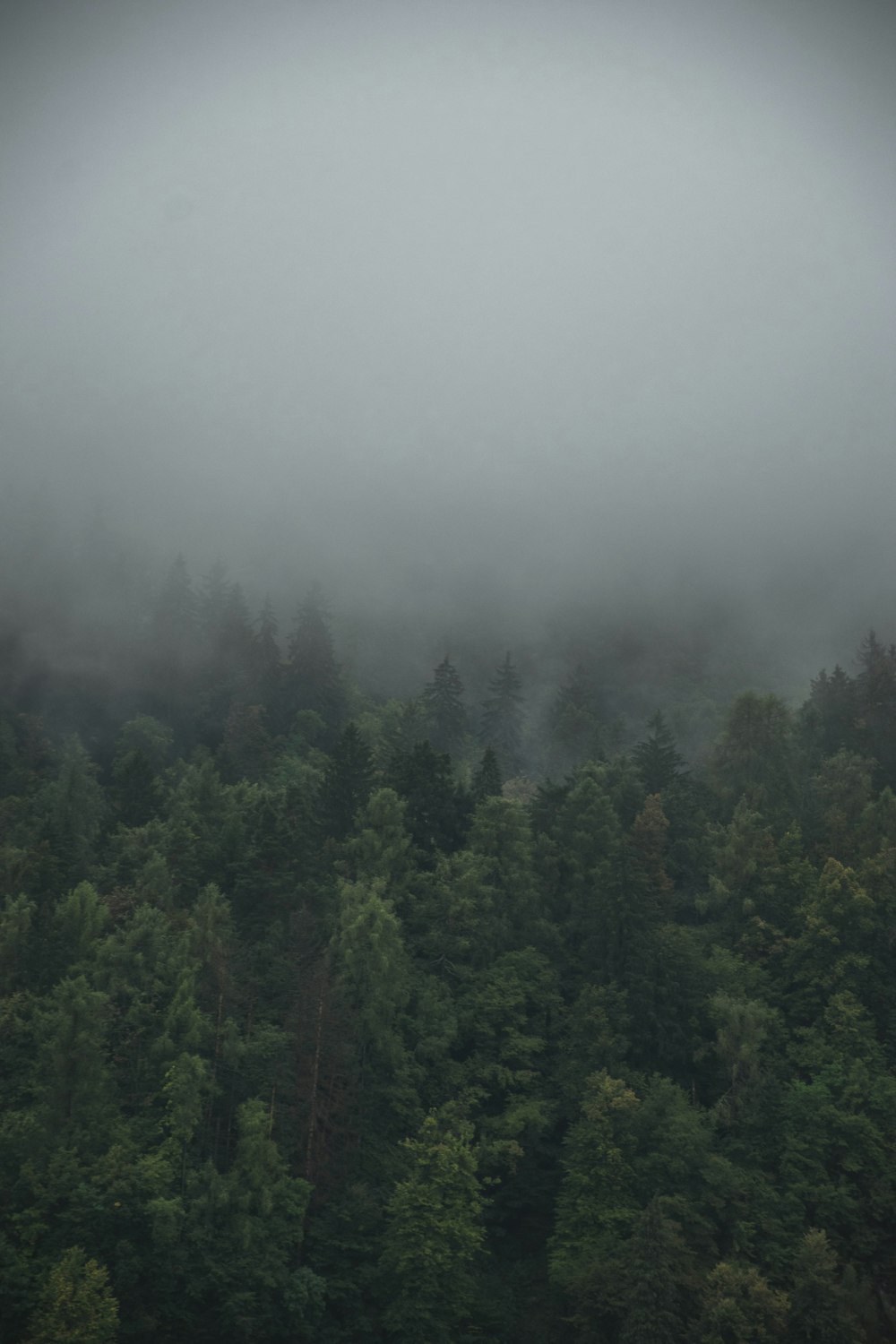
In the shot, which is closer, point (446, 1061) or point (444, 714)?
point (446, 1061)

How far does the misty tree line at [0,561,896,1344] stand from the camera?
151 feet

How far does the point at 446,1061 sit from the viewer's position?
187 feet

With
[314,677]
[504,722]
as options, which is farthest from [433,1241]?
[504,722]

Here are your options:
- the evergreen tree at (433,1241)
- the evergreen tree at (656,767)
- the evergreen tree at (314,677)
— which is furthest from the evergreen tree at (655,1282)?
the evergreen tree at (314,677)

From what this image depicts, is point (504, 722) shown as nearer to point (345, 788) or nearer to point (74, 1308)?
point (345, 788)

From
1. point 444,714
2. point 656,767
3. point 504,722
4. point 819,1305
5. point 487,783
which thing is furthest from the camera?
point 504,722

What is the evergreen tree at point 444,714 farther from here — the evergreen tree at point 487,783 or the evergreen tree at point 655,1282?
the evergreen tree at point 655,1282

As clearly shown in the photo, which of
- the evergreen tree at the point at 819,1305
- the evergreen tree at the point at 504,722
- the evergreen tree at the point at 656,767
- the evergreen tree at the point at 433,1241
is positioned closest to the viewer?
the evergreen tree at the point at 819,1305

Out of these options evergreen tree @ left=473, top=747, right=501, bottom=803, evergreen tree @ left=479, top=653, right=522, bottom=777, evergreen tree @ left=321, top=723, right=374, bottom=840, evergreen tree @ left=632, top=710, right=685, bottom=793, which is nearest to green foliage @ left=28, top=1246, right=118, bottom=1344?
evergreen tree @ left=321, top=723, right=374, bottom=840

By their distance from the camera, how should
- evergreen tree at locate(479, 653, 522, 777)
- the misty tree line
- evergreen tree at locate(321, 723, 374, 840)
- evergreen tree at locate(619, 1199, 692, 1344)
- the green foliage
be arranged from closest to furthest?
the green foliage < evergreen tree at locate(619, 1199, 692, 1344) < the misty tree line < evergreen tree at locate(321, 723, 374, 840) < evergreen tree at locate(479, 653, 522, 777)

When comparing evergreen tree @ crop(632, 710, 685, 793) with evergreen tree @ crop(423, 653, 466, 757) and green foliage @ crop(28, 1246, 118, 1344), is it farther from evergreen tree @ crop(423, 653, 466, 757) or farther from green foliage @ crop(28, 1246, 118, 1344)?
green foliage @ crop(28, 1246, 118, 1344)

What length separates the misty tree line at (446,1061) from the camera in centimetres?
4594

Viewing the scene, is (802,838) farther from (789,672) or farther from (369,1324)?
(789,672)

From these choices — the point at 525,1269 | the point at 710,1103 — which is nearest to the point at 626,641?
the point at 710,1103
